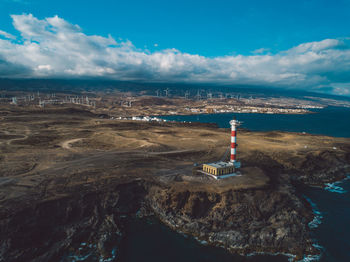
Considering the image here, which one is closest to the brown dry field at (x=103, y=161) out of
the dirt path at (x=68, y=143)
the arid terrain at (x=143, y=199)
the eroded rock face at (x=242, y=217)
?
the dirt path at (x=68, y=143)

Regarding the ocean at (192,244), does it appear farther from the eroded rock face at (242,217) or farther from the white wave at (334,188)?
the white wave at (334,188)

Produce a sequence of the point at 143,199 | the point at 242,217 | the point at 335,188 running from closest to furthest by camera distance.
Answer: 1. the point at 242,217
2. the point at 143,199
3. the point at 335,188

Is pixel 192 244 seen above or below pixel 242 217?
below

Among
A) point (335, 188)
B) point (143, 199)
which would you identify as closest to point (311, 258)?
point (143, 199)

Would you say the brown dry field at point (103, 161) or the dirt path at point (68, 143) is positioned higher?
the brown dry field at point (103, 161)

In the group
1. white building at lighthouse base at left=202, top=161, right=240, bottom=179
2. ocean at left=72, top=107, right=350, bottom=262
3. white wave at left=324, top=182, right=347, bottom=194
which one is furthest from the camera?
white wave at left=324, top=182, right=347, bottom=194

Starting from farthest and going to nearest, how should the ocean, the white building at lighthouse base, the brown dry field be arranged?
the white building at lighthouse base < the brown dry field < the ocean

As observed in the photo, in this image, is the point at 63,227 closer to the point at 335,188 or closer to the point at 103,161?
the point at 103,161

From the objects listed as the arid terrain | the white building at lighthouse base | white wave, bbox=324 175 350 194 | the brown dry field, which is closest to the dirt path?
the brown dry field

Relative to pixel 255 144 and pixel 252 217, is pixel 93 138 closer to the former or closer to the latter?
pixel 255 144

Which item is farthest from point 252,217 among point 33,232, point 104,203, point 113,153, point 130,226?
point 113,153

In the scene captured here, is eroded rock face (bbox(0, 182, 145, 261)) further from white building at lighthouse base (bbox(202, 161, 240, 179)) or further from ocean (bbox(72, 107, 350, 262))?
white building at lighthouse base (bbox(202, 161, 240, 179))
